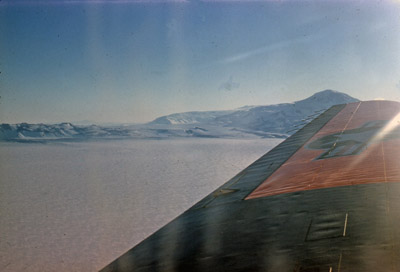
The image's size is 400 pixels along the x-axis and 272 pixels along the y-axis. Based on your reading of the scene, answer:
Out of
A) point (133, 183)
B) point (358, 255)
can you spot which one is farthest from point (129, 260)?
point (133, 183)

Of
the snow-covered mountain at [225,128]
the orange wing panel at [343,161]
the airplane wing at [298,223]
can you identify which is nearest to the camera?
the airplane wing at [298,223]

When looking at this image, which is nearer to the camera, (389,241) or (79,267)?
(389,241)

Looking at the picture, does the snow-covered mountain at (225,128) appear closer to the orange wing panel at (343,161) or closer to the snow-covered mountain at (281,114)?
the snow-covered mountain at (281,114)

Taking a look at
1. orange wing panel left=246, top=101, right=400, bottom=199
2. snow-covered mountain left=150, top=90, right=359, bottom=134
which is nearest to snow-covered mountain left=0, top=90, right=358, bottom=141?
snow-covered mountain left=150, top=90, right=359, bottom=134

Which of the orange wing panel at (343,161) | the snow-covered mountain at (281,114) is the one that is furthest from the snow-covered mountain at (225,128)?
the orange wing panel at (343,161)

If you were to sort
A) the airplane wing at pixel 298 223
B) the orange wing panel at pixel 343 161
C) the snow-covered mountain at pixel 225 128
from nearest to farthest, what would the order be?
the airplane wing at pixel 298 223 → the orange wing panel at pixel 343 161 → the snow-covered mountain at pixel 225 128

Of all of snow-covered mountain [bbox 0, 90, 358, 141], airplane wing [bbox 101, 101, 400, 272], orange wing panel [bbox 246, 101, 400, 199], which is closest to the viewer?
airplane wing [bbox 101, 101, 400, 272]

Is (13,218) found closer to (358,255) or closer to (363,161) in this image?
(363,161)

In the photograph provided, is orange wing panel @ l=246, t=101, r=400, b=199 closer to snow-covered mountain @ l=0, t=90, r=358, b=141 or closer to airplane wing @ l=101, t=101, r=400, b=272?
airplane wing @ l=101, t=101, r=400, b=272

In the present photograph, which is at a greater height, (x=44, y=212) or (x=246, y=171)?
(x=246, y=171)
